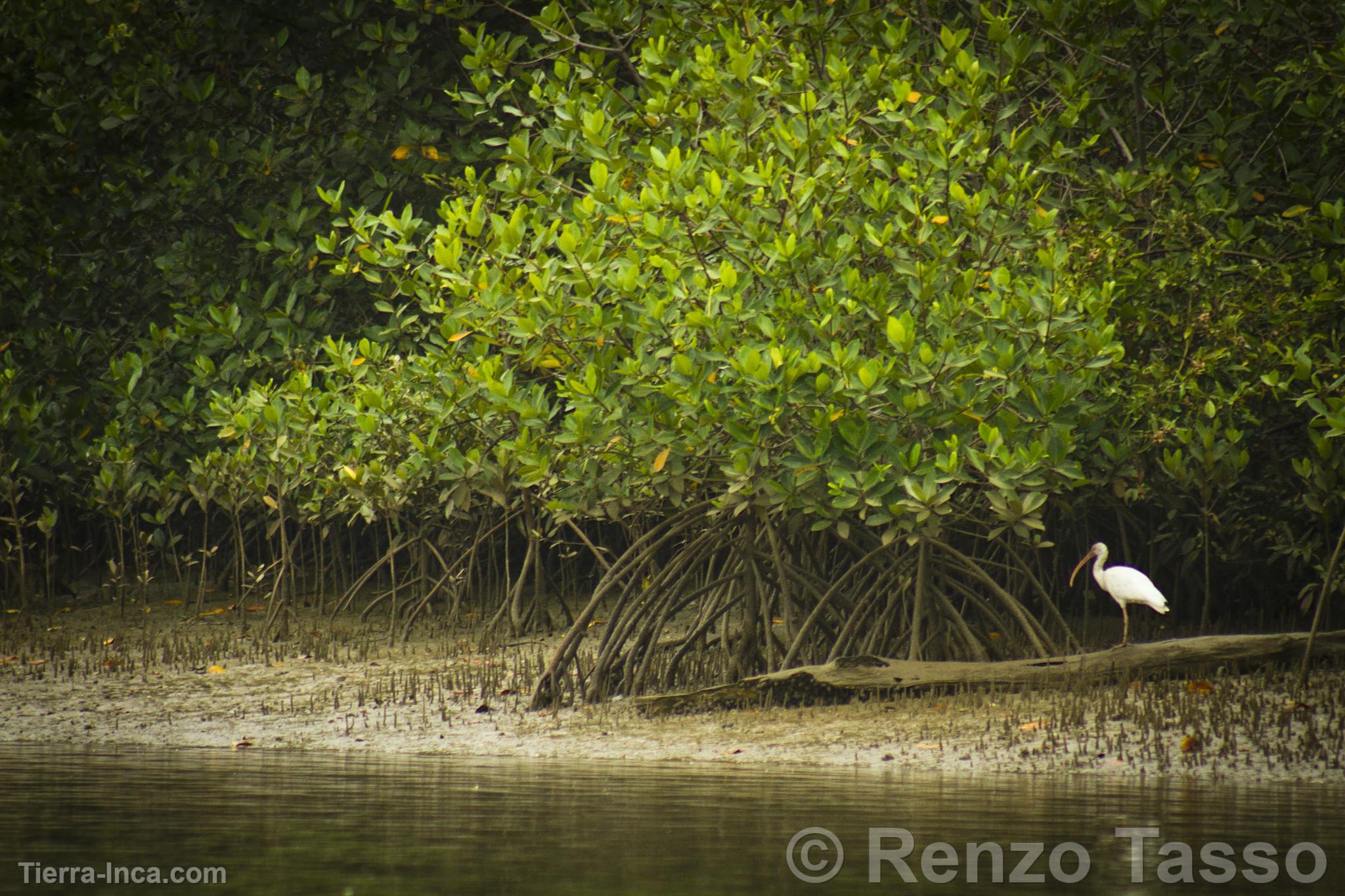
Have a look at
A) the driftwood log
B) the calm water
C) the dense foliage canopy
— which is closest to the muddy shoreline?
the driftwood log

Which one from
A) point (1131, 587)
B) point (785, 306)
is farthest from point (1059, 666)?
point (785, 306)

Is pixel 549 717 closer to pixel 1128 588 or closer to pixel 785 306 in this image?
pixel 785 306

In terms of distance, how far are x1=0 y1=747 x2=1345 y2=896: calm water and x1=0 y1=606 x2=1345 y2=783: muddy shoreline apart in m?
0.56

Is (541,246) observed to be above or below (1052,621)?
above

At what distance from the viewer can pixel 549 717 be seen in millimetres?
9539

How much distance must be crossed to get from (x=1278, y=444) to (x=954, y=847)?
659cm

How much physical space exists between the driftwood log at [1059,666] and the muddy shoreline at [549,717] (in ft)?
0.32

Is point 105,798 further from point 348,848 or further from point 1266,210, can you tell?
point 1266,210

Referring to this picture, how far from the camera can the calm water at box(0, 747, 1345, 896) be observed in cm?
447

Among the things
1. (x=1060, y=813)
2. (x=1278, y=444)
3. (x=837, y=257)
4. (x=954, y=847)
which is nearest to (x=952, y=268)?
(x=837, y=257)

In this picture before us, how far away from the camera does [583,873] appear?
452 centimetres

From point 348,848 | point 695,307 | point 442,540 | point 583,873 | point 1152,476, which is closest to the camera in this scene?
point 583,873

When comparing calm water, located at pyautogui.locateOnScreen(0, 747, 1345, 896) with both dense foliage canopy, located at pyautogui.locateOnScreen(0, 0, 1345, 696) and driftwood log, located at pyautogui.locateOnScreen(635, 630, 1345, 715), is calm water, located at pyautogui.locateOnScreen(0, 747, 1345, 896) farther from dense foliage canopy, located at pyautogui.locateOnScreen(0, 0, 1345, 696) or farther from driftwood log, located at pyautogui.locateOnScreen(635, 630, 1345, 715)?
dense foliage canopy, located at pyautogui.locateOnScreen(0, 0, 1345, 696)

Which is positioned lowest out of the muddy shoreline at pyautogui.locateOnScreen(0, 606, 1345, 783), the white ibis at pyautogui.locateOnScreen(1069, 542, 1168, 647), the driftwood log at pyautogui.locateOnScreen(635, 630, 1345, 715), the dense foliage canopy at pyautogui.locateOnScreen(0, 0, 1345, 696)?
the muddy shoreline at pyautogui.locateOnScreen(0, 606, 1345, 783)
